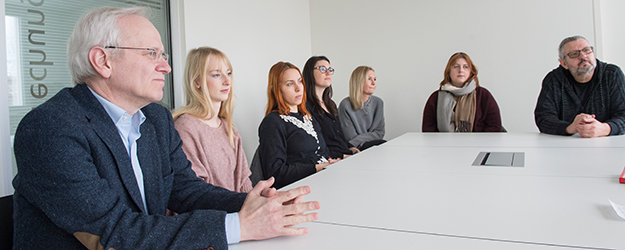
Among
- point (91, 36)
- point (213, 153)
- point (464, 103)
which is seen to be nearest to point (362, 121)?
point (464, 103)

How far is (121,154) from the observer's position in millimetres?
1019

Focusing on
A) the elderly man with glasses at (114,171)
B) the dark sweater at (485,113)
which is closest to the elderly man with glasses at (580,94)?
the dark sweater at (485,113)

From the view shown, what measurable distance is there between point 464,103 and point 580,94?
983mm

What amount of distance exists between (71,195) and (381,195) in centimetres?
86

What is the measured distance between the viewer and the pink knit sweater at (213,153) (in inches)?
75.9

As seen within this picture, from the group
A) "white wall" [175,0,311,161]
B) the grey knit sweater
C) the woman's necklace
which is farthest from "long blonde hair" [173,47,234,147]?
the grey knit sweater

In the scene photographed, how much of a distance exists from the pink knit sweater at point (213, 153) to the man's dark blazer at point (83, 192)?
875 mm

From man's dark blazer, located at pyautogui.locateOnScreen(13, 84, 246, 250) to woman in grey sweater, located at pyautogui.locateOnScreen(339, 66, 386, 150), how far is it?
326cm

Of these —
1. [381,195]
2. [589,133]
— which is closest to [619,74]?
[589,133]

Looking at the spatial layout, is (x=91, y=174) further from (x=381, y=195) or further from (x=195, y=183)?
(x=381, y=195)

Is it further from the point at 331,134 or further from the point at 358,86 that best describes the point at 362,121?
the point at 331,134

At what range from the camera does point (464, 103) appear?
371cm

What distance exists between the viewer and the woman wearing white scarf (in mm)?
3660

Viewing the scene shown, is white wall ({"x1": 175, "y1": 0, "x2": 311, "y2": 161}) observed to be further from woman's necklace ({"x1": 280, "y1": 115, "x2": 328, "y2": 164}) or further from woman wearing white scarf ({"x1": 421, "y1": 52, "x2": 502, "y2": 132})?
woman wearing white scarf ({"x1": 421, "y1": 52, "x2": 502, "y2": 132})
